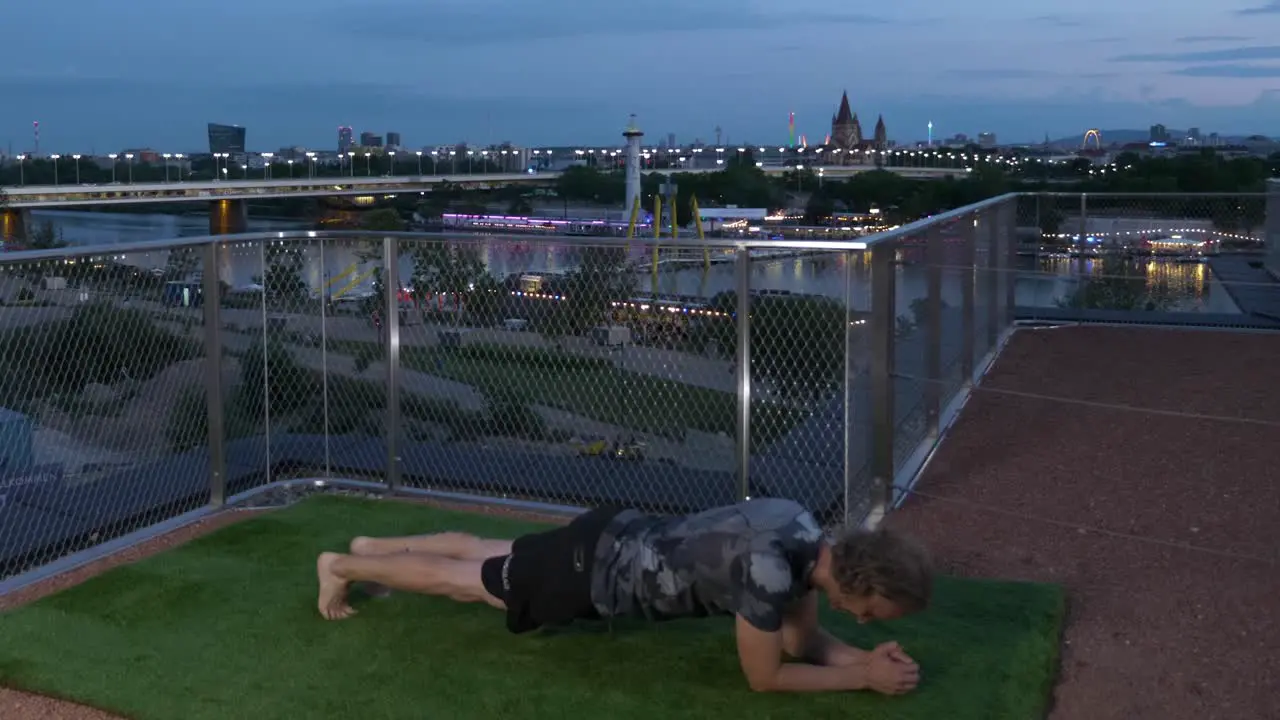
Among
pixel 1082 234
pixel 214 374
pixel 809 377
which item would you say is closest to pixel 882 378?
pixel 809 377

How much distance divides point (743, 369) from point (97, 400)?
124 inches

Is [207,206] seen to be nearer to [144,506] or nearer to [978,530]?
[144,506]

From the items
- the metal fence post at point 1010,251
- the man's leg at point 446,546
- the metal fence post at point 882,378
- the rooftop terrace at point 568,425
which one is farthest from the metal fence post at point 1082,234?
the man's leg at point 446,546

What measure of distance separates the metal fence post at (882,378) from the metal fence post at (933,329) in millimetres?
1204

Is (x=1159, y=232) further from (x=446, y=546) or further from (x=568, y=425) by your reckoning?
(x=446, y=546)

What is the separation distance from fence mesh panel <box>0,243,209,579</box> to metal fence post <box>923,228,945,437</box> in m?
4.27

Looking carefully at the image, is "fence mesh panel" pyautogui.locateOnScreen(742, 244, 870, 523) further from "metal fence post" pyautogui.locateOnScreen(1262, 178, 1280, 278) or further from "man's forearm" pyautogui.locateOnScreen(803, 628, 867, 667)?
"metal fence post" pyautogui.locateOnScreen(1262, 178, 1280, 278)

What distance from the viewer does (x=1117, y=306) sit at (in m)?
14.9

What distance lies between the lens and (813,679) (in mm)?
4344

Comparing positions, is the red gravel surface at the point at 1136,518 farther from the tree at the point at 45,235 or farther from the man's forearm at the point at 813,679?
the tree at the point at 45,235

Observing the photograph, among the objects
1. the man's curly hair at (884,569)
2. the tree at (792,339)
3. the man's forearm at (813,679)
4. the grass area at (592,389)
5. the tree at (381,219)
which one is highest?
the tree at (381,219)

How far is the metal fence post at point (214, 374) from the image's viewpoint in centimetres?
694

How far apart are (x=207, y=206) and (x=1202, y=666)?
24660 mm

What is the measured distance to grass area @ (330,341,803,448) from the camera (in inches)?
266
